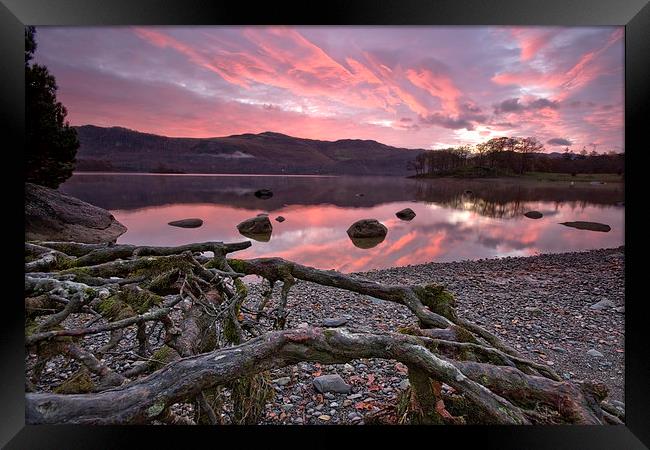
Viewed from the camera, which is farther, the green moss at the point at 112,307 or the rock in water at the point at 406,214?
the rock in water at the point at 406,214

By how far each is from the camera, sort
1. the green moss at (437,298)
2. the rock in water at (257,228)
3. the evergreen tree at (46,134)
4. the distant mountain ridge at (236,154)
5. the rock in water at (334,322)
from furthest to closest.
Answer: the rock in water at (257,228) → the rock in water at (334,322) → the distant mountain ridge at (236,154) → the evergreen tree at (46,134) → the green moss at (437,298)

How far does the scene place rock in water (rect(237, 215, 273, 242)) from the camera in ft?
18.1

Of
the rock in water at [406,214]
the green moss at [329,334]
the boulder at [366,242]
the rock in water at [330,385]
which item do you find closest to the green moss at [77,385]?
the green moss at [329,334]

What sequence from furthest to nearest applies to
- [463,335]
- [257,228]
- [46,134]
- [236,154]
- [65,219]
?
[257,228]
[236,154]
[65,219]
[46,134]
[463,335]

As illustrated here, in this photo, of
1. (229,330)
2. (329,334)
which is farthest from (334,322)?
(329,334)

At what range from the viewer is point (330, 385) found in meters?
2.48

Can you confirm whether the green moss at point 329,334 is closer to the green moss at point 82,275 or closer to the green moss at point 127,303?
the green moss at point 127,303

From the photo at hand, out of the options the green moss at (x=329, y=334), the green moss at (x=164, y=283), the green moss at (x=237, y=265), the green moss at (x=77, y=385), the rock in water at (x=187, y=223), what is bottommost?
the green moss at (x=77, y=385)

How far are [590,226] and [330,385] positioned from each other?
3.36 m

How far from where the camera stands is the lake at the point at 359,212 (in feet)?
12.5

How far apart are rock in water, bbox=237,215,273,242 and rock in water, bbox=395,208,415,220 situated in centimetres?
244

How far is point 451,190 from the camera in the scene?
4.84m

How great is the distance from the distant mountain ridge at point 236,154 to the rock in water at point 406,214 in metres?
1.46

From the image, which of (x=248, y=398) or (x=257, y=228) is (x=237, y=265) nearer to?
(x=248, y=398)
